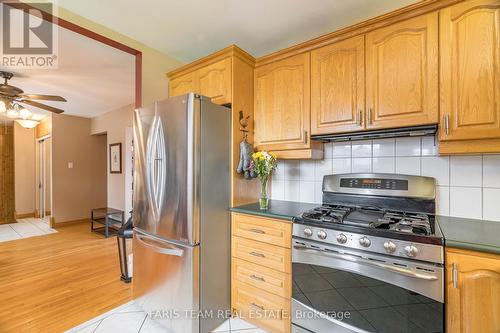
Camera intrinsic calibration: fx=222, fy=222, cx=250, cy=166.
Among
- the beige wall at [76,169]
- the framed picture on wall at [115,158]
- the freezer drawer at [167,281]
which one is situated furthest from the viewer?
the beige wall at [76,169]

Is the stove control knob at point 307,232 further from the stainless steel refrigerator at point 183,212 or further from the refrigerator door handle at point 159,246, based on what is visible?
the refrigerator door handle at point 159,246

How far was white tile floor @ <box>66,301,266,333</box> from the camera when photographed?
1.71 m

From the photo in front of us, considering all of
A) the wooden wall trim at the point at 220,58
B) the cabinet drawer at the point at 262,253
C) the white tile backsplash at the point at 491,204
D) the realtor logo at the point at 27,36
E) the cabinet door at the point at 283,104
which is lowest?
the cabinet drawer at the point at 262,253

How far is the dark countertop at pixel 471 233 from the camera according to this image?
103 cm

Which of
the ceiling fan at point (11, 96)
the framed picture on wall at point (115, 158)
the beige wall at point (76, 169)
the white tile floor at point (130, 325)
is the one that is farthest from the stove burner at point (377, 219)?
the beige wall at point (76, 169)

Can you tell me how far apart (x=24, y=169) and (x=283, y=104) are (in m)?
6.82

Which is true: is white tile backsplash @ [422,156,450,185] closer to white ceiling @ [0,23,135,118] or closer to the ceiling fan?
white ceiling @ [0,23,135,118]

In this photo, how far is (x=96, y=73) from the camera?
2.90 meters

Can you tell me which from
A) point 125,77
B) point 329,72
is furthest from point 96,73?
point 329,72

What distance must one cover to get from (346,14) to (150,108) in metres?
1.75

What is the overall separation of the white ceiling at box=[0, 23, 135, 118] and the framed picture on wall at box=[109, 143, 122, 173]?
0.84 m

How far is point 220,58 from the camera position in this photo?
1.95 meters

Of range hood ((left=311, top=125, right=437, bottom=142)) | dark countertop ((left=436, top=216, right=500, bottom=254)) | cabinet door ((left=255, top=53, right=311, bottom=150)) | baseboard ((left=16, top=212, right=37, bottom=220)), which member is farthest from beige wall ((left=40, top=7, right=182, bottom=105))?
baseboard ((left=16, top=212, right=37, bottom=220))

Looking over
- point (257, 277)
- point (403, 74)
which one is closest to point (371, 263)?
point (257, 277)
